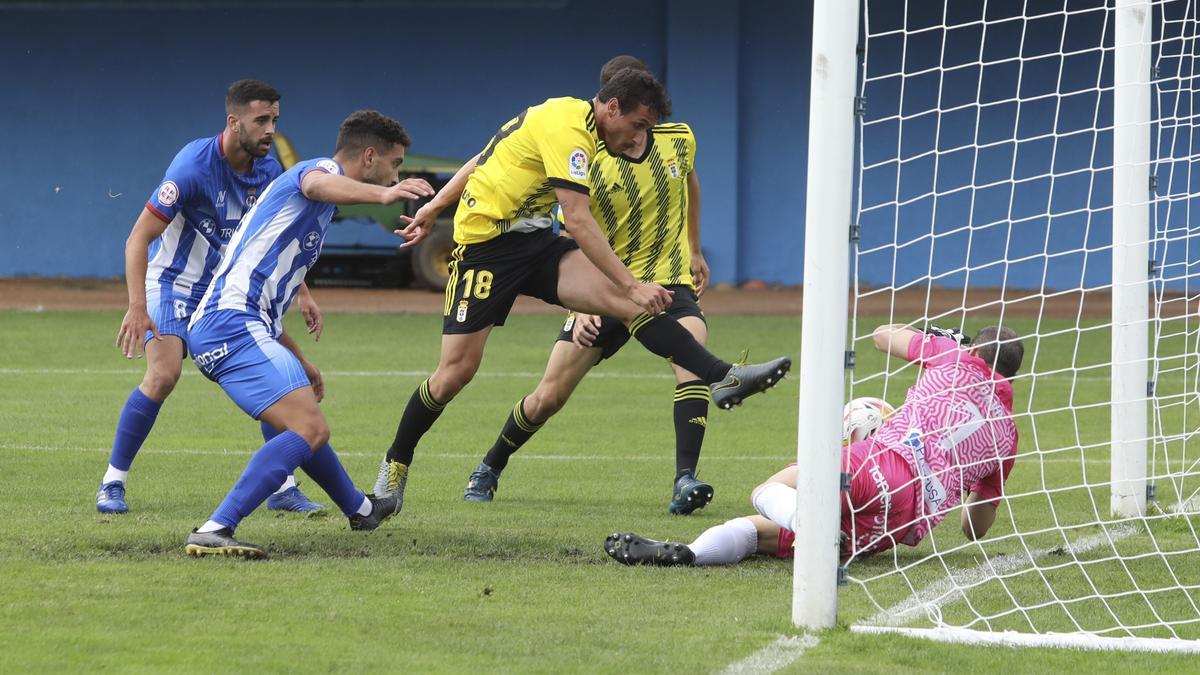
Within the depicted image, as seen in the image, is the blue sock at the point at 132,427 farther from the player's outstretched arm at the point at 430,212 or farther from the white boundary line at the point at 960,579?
the white boundary line at the point at 960,579

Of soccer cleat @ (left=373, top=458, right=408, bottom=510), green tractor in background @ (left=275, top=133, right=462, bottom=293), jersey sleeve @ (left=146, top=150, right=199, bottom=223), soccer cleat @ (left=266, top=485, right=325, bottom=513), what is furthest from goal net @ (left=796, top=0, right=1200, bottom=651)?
green tractor in background @ (left=275, top=133, right=462, bottom=293)

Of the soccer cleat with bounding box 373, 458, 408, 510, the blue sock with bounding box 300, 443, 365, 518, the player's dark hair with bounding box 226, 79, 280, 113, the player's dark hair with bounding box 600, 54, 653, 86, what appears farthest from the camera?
the player's dark hair with bounding box 600, 54, 653, 86

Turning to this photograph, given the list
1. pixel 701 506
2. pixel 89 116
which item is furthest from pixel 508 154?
pixel 89 116

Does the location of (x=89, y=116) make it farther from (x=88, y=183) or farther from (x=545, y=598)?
(x=545, y=598)

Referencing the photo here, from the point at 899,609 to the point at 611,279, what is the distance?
5.98ft

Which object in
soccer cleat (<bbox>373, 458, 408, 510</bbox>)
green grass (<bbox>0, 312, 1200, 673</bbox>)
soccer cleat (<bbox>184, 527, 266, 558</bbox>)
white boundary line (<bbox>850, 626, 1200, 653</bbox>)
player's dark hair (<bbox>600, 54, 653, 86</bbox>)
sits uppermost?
player's dark hair (<bbox>600, 54, 653, 86</bbox>)

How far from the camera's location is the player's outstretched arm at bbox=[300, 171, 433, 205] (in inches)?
205

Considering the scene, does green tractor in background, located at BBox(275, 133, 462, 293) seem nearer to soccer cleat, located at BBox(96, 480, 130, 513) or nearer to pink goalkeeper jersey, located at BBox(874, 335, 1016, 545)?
soccer cleat, located at BBox(96, 480, 130, 513)

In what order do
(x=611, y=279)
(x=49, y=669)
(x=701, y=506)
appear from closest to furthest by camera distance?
(x=49, y=669) → (x=611, y=279) → (x=701, y=506)

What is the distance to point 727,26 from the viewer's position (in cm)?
2288

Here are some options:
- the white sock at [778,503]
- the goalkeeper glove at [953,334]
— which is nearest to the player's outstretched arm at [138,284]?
the white sock at [778,503]

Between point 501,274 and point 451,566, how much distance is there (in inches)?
61.9

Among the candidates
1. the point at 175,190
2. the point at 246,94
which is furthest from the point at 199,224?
the point at 246,94

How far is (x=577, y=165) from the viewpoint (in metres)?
5.91
